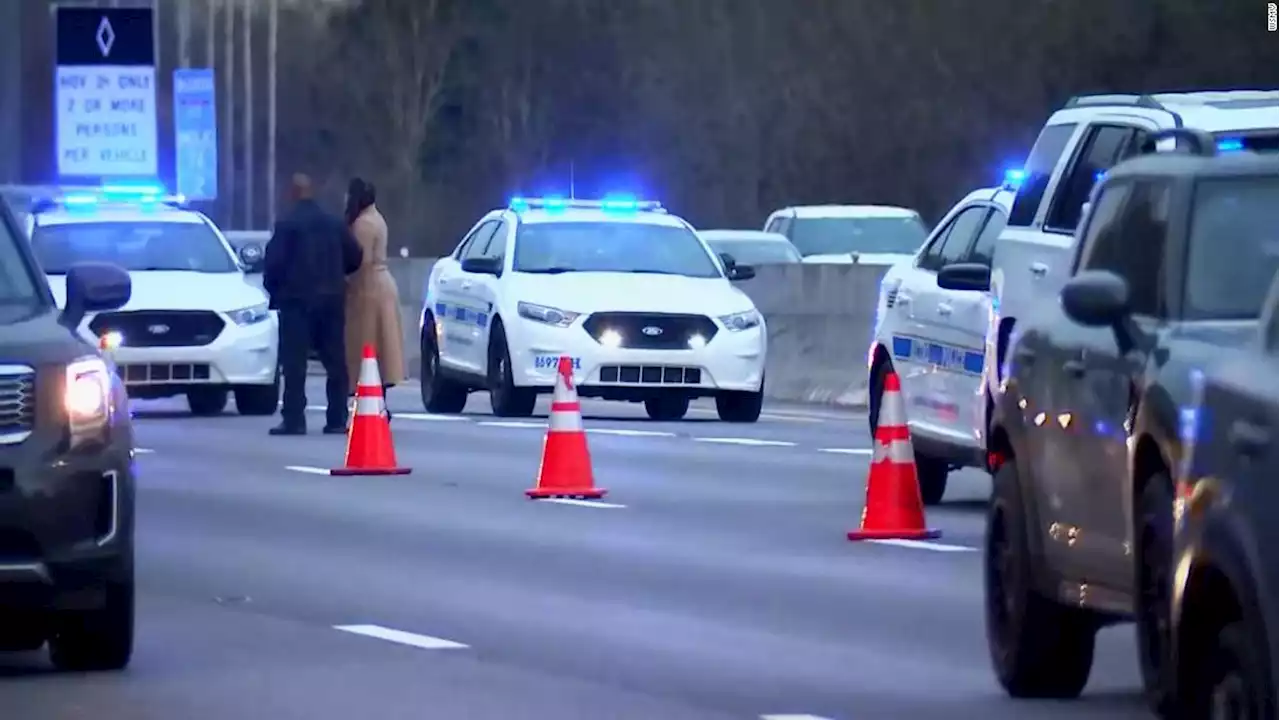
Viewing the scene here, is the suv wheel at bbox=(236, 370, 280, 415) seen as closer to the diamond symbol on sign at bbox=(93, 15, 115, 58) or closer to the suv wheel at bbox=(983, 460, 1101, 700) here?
the diamond symbol on sign at bbox=(93, 15, 115, 58)

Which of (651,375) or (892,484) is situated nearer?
(892,484)

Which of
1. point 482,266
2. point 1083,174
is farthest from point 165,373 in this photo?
point 1083,174

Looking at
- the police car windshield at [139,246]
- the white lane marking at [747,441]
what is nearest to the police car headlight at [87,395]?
the white lane marking at [747,441]

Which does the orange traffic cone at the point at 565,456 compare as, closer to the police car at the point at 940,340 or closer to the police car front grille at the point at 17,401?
the police car at the point at 940,340

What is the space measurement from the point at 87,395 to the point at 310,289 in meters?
12.8

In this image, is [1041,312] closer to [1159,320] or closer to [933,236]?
[1159,320]

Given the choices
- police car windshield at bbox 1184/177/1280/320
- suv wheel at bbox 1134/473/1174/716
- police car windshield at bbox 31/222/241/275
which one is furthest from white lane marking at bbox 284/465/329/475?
suv wheel at bbox 1134/473/1174/716

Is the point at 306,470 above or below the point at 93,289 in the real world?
below

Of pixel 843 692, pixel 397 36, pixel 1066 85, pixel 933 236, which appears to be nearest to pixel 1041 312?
pixel 843 692

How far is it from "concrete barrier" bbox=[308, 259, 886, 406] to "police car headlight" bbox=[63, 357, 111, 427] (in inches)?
691

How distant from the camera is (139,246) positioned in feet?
90.5

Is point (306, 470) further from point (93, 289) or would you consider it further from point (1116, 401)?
point (1116, 401)

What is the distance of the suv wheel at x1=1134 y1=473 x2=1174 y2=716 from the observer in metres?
8.57

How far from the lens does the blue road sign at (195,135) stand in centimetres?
5175
